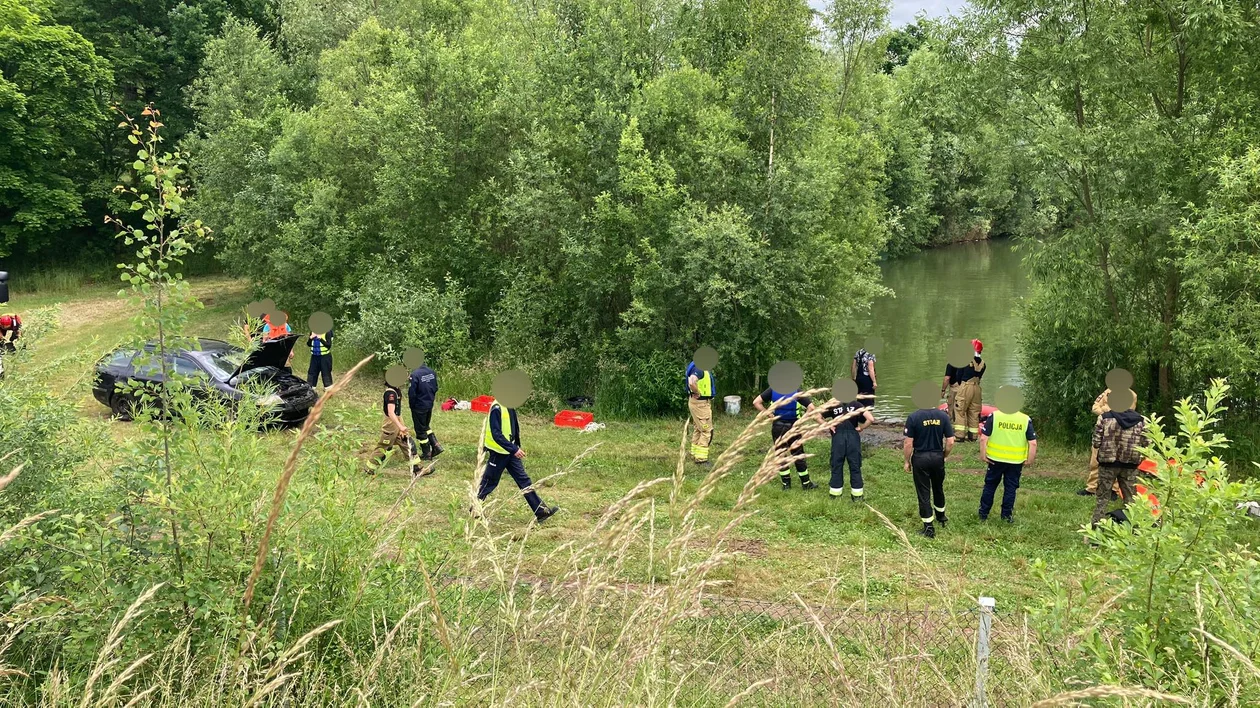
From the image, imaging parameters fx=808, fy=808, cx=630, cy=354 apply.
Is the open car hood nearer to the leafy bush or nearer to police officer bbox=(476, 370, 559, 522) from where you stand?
the leafy bush

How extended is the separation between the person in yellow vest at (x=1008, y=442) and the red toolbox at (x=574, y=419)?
7460 millimetres

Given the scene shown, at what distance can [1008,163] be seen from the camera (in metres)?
13.4

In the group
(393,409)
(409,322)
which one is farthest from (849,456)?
(409,322)

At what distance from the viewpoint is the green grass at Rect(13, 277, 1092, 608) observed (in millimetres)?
6770

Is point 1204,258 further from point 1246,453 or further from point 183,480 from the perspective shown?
point 183,480

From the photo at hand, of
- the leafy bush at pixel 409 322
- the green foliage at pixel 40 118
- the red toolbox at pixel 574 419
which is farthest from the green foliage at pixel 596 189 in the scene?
the green foliage at pixel 40 118

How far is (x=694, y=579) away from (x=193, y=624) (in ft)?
7.65

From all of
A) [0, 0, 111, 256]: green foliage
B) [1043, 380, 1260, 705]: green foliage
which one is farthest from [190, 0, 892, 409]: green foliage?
[0, 0, 111, 256]: green foliage

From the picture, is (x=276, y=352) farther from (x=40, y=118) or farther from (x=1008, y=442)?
(x=40, y=118)

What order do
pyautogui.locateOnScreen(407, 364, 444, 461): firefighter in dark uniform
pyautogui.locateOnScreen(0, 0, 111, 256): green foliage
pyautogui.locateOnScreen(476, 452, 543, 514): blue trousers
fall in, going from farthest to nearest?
pyautogui.locateOnScreen(0, 0, 111, 256): green foliage → pyautogui.locateOnScreen(407, 364, 444, 461): firefighter in dark uniform → pyautogui.locateOnScreen(476, 452, 543, 514): blue trousers

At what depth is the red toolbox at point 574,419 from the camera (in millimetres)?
14891

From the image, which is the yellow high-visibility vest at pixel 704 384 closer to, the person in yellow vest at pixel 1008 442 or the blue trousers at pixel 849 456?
the blue trousers at pixel 849 456

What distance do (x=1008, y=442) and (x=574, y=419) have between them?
316 inches

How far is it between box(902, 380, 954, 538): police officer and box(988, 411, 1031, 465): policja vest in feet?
1.96
